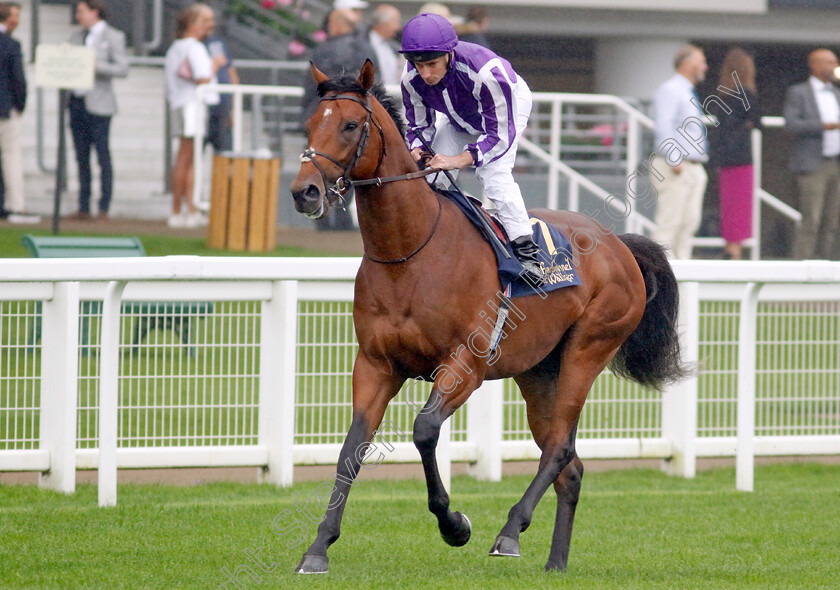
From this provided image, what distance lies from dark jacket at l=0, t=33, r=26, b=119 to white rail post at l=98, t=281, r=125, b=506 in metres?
6.13

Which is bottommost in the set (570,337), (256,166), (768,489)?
(768,489)

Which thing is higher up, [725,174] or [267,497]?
[725,174]

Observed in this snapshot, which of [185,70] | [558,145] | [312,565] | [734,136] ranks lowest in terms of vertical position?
[312,565]

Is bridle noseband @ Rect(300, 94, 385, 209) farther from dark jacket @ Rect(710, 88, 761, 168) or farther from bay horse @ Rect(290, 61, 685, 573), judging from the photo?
dark jacket @ Rect(710, 88, 761, 168)

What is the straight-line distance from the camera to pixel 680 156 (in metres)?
10.5

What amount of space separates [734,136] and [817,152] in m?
0.87

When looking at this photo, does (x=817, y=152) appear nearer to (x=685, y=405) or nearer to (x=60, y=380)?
(x=685, y=405)

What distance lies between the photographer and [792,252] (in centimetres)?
1362

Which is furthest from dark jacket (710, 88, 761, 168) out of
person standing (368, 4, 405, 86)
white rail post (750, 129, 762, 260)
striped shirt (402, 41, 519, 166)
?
striped shirt (402, 41, 519, 166)

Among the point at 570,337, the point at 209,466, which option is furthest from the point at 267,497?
the point at 570,337

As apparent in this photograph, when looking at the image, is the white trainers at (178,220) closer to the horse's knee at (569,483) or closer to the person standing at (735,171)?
the person standing at (735,171)

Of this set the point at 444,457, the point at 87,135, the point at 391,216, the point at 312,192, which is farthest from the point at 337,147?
the point at 87,135

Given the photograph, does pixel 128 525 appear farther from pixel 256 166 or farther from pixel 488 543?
pixel 256 166

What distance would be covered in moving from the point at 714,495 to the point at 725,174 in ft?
18.9
